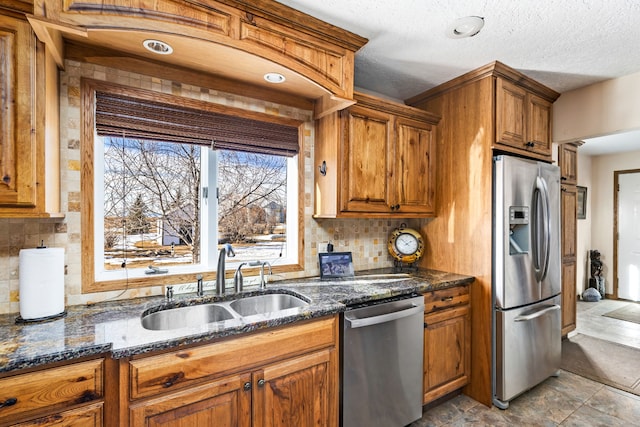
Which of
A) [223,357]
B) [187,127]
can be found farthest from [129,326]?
[187,127]

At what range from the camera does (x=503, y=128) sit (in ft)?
7.96

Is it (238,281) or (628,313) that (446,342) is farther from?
(628,313)

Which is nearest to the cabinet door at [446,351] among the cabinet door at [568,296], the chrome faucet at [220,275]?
the chrome faucet at [220,275]

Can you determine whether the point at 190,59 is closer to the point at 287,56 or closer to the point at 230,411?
the point at 287,56

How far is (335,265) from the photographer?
244 cm

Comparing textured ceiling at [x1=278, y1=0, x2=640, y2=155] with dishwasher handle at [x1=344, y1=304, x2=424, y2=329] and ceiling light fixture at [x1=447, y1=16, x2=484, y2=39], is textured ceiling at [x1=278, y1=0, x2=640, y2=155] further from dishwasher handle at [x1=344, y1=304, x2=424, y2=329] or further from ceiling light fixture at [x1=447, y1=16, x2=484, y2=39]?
dishwasher handle at [x1=344, y1=304, x2=424, y2=329]

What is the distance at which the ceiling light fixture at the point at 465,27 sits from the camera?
1.80 metres

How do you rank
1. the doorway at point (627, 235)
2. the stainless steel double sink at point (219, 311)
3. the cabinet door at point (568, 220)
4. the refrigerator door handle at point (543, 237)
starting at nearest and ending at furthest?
1. the stainless steel double sink at point (219, 311)
2. the refrigerator door handle at point (543, 237)
3. the cabinet door at point (568, 220)
4. the doorway at point (627, 235)

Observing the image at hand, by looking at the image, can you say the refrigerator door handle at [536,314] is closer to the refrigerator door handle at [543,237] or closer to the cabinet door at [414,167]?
the refrigerator door handle at [543,237]

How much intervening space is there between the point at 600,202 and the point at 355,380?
5.85 metres

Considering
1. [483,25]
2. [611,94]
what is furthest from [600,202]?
[483,25]

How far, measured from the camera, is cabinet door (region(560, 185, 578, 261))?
142 inches

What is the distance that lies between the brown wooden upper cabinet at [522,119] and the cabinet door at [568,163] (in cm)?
79

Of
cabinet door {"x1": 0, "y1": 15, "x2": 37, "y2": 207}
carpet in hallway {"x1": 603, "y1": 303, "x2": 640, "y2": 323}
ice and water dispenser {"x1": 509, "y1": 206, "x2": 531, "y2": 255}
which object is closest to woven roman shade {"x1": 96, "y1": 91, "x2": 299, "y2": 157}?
cabinet door {"x1": 0, "y1": 15, "x2": 37, "y2": 207}
